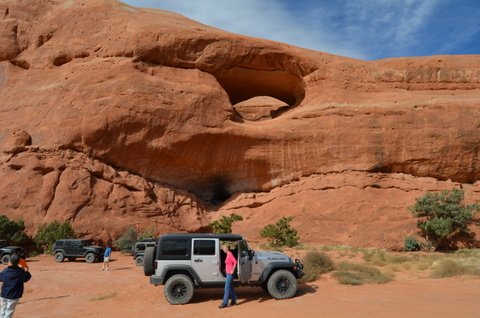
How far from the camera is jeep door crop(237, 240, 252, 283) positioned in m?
9.43

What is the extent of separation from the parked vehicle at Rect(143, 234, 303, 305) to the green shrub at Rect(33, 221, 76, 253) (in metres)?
13.9

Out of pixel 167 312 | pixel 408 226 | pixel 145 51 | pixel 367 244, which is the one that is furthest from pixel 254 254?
pixel 145 51

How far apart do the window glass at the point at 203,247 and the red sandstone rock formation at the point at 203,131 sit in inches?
622

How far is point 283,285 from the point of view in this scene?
970 cm

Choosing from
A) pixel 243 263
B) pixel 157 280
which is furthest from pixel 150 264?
pixel 243 263

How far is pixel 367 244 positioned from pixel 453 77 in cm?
1547

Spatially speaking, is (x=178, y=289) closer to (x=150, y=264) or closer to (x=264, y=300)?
(x=150, y=264)

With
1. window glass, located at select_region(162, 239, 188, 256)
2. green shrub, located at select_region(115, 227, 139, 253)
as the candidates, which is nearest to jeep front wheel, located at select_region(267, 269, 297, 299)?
window glass, located at select_region(162, 239, 188, 256)

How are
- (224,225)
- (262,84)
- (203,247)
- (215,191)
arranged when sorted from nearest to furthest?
1. (203,247)
2. (224,225)
3. (215,191)
4. (262,84)

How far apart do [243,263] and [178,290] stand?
169 centimetres

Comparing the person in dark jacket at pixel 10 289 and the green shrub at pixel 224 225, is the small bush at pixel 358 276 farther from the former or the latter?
the green shrub at pixel 224 225

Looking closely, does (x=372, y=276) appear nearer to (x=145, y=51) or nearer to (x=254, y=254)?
(x=254, y=254)

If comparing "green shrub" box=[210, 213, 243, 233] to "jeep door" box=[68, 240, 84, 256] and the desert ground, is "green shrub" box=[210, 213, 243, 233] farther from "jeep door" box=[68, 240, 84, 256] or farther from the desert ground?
the desert ground

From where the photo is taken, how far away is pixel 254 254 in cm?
998
